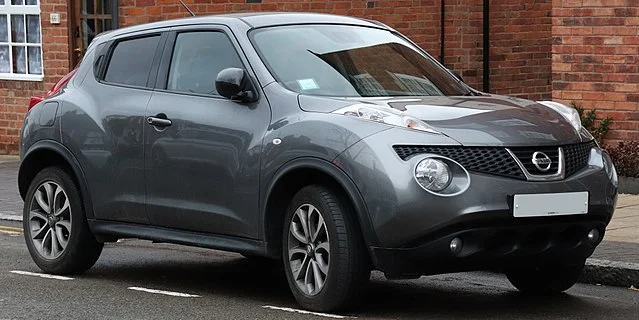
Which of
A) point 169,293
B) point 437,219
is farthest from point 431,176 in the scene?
point 169,293

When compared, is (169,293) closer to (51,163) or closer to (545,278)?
(51,163)

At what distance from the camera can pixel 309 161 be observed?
763cm

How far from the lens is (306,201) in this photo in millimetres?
7703

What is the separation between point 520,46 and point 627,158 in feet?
15.2

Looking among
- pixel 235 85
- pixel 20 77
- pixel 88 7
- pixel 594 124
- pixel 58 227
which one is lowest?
pixel 58 227

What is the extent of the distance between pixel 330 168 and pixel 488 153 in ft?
2.65

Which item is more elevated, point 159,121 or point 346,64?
point 346,64

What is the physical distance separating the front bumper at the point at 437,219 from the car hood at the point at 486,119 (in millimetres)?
214

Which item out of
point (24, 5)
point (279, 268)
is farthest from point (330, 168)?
point (24, 5)

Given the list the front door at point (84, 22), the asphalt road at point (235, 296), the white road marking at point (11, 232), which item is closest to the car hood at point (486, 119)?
the asphalt road at point (235, 296)

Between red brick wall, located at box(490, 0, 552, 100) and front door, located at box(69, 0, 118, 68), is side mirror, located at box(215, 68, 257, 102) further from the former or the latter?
front door, located at box(69, 0, 118, 68)

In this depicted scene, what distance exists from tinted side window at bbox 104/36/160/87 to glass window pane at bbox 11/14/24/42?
1071 centimetres

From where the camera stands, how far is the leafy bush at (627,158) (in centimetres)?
1312

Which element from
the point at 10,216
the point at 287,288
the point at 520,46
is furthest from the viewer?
the point at 520,46
